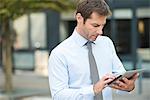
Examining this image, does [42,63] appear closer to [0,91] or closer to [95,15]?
[0,91]

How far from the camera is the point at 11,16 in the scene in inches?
457

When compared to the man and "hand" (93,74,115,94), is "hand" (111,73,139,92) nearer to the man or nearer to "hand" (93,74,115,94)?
the man

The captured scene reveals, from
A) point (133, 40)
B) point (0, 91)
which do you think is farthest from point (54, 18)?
point (0, 91)

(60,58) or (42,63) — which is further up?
(60,58)

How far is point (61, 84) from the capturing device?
3.11 m

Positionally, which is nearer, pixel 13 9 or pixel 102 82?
pixel 102 82

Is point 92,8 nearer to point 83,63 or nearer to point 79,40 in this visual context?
point 79,40

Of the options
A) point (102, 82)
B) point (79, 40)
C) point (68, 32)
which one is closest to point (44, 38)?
point (68, 32)

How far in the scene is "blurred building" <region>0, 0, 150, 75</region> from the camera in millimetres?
15617

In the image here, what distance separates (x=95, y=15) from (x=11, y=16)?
8.78 metres

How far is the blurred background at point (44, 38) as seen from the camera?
11633mm

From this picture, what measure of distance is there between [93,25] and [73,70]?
35cm

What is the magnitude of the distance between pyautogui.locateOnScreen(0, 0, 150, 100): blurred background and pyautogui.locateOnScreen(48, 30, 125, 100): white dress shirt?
6.90m

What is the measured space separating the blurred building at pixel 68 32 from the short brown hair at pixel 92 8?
40.1 ft
